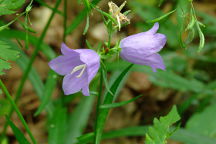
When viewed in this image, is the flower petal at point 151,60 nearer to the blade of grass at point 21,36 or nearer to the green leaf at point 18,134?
the green leaf at point 18,134

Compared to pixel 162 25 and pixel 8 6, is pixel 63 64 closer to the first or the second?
pixel 8 6

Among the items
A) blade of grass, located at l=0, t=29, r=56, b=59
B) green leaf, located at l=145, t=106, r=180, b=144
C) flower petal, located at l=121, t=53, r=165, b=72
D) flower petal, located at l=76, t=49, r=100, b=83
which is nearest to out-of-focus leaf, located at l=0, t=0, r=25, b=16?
flower petal, located at l=76, t=49, r=100, b=83

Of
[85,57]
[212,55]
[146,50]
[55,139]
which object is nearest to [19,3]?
[85,57]

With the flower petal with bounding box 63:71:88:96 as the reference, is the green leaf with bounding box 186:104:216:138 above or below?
below

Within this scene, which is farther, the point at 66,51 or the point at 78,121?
the point at 78,121

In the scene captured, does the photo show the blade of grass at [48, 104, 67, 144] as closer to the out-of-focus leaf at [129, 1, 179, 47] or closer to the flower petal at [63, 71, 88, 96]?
the flower petal at [63, 71, 88, 96]

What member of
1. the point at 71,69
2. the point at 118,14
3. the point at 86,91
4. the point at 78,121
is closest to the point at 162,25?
the point at 78,121
